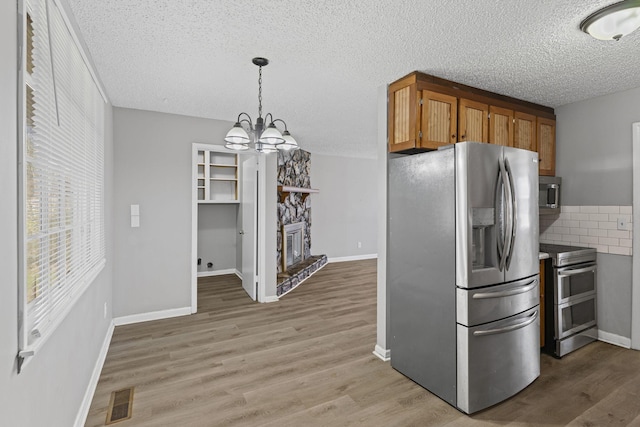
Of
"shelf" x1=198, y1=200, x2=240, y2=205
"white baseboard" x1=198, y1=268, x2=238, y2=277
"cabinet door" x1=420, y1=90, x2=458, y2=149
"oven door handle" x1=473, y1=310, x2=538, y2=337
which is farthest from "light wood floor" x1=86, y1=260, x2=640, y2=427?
"shelf" x1=198, y1=200, x2=240, y2=205

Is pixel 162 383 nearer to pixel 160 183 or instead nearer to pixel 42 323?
pixel 42 323

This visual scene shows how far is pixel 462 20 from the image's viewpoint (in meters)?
1.99

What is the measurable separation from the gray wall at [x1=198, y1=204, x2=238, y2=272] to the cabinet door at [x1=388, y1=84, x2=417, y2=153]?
4259mm

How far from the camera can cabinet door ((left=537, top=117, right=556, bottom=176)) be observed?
11.7 ft

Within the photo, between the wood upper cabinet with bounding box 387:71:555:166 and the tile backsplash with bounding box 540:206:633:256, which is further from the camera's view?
the tile backsplash with bounding box 540:206:633:256

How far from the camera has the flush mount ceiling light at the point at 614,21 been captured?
1.82 meters

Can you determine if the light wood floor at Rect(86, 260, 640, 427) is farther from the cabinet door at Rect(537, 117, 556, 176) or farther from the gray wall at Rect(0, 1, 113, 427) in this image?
the cabinet door at Rect(537, 117, 556, 176)

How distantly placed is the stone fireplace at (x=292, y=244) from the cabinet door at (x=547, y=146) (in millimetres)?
4010

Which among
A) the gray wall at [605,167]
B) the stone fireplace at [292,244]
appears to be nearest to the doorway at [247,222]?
the stone fireplace at [292,244]

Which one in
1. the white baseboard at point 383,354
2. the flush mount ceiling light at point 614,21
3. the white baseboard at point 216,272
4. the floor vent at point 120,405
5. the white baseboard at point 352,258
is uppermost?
the flush mount ceiling light at point 614,21

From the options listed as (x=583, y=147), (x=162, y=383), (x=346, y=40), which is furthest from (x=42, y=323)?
(x=583, y=147)

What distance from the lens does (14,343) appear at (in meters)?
1.14

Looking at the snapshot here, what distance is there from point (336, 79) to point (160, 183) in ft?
8.04

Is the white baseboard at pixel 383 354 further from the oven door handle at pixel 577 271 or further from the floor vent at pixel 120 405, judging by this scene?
the floor vent at pixel 120 405
